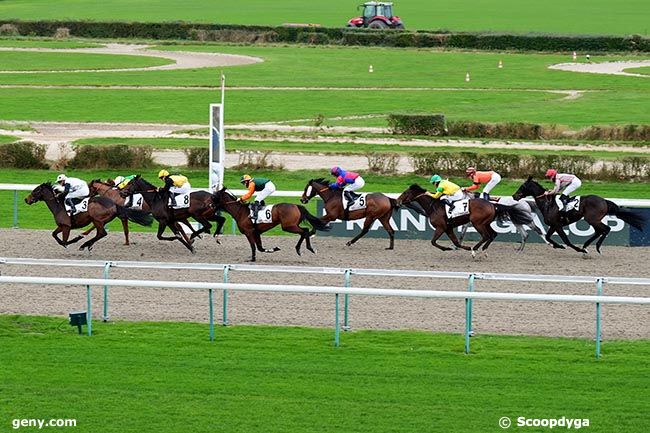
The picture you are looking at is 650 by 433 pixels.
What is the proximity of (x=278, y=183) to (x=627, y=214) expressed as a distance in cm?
733

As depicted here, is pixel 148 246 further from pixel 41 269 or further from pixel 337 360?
pixel 337 360

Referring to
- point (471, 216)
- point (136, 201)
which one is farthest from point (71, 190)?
point (471, 216)

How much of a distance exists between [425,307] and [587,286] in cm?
238

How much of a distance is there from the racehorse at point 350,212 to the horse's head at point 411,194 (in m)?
0.17

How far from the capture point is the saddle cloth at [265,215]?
17250 mm

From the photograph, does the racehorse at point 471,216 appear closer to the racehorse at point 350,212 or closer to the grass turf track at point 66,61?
the racehorse at point 350,212

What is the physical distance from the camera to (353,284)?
15023 millimetres

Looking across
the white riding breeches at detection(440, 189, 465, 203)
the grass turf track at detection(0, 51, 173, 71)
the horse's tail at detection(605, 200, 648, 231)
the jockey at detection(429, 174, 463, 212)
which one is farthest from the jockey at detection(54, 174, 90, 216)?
the grass turf track at detection(0, 51, 173, 71)

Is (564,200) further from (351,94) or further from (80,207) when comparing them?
(351,94)

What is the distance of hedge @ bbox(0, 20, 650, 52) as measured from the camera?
5394 cm

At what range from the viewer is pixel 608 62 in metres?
50.8

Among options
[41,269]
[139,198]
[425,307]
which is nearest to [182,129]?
[139,198]

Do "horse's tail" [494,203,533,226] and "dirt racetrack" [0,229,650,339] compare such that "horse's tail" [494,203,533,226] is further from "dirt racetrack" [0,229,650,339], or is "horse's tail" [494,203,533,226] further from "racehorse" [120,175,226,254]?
"racehorse" [120,175,226,254]

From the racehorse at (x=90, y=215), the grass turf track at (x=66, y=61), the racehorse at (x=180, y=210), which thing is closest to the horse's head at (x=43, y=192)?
the racehorse at (x=90, y=215)
